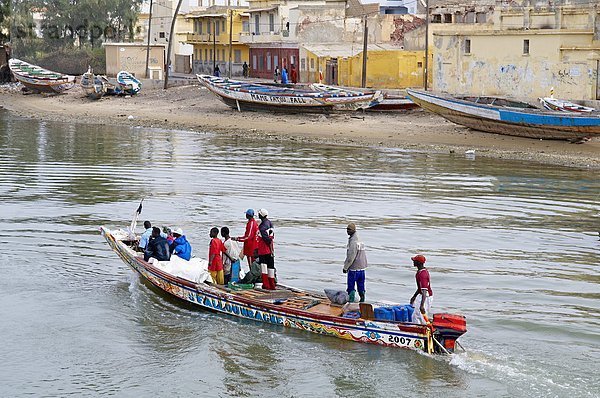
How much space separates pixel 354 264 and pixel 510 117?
2368 centimetres

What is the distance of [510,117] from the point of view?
39.6 m

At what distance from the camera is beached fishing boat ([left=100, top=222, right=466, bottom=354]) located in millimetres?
15930

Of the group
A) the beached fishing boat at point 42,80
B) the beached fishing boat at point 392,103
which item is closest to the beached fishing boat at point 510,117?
the beached fishing boat at point 392,103

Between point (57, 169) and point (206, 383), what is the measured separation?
2168 cm

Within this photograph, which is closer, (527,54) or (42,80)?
(527,54)

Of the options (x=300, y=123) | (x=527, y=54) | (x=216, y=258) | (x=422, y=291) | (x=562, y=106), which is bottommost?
(x=422, y=291)

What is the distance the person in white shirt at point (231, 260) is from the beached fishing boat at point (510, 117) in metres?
21.7

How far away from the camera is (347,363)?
16156mm

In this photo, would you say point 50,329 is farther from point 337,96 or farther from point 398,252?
point 337,96

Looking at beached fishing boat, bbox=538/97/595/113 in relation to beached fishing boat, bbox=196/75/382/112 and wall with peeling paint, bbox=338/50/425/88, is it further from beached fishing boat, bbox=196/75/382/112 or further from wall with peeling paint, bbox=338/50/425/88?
wall with peeling paint, bbox=338/50/425/88

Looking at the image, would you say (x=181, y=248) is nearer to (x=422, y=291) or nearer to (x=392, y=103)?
(x=422, y=291)

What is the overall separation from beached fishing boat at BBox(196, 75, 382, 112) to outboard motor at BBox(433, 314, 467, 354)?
32593 millimetres

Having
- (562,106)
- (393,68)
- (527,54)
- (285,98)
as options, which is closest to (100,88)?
(285,98)

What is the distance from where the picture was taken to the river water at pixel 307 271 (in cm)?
1576
